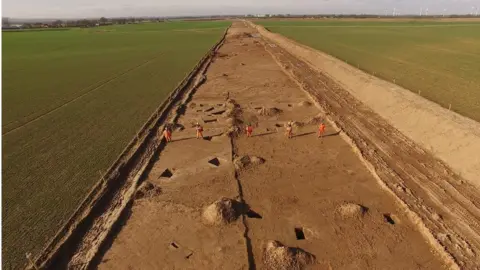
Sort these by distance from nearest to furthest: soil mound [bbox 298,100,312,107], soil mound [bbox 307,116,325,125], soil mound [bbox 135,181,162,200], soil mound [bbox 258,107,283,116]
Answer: soil mound [bbox 135,181,162,200], soil mound [bbox 307,116,325,125], soil mound [bbox 258,107,283,116], soil mound [bbox 298,100,312,107]

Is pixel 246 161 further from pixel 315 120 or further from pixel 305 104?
pixel 305 104

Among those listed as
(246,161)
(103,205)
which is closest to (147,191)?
(103,205)

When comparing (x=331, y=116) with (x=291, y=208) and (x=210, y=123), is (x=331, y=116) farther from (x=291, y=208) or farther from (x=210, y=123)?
(x=291, y=208)

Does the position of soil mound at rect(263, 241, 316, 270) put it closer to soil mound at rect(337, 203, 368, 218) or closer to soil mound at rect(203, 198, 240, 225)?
soil mound at rect(203, 198, 240, 225)

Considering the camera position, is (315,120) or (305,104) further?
(305,104)

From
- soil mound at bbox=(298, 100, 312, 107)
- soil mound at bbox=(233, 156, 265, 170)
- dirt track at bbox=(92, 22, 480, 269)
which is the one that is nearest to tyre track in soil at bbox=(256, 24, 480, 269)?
dirt track at bbox=(92, 22, 480, 269)

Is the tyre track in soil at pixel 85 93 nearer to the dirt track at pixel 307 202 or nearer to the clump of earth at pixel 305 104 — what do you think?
the dirt track at pixel 307 202
